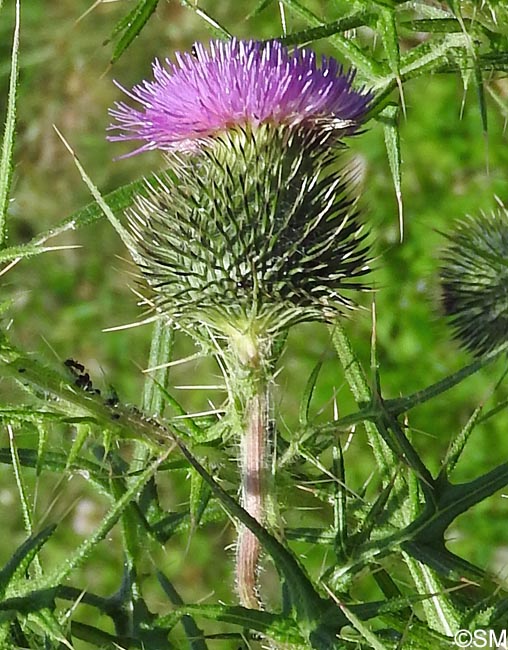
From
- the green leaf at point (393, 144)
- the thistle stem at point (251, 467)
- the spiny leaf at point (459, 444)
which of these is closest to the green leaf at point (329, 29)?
the green leaf at point (393, 144)

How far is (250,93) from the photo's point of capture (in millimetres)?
1733

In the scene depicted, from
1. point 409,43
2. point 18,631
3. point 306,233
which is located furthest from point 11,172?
point 409,43

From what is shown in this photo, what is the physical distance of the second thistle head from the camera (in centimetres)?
169

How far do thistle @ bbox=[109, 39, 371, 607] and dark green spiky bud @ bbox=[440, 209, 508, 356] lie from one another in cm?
47

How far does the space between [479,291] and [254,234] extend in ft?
2.31

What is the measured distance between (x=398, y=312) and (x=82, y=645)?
5.84 ft

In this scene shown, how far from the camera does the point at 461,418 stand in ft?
11.6

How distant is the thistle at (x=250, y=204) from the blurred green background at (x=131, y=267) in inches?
27.7

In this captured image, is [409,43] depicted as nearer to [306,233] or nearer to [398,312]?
[398,312]

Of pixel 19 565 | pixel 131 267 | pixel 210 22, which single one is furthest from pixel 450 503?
pixel 131 267

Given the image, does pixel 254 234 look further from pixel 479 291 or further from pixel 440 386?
pixel 479 291

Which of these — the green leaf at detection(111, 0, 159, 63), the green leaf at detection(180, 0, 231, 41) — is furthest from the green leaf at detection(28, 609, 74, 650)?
the green leaf at detection(180, 0, 231, 41)

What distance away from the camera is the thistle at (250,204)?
66.1 inches

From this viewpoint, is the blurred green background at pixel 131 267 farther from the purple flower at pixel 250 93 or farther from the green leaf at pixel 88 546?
the green leaf at pixel 88 546
